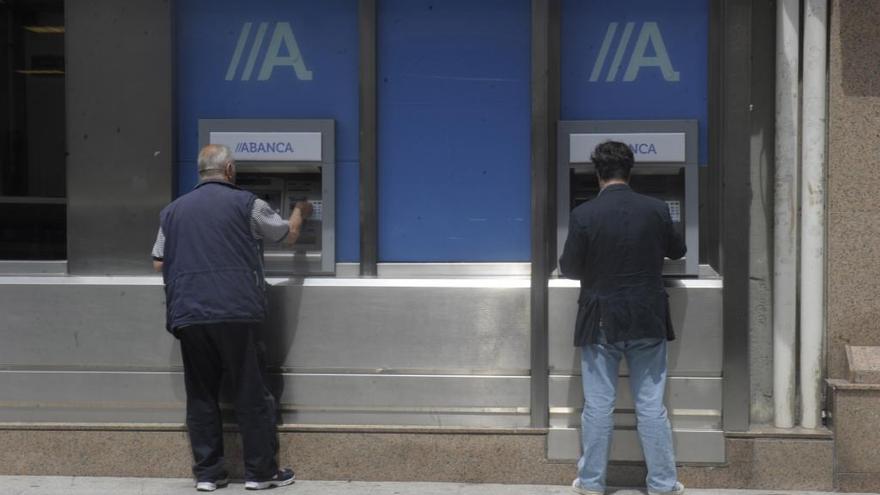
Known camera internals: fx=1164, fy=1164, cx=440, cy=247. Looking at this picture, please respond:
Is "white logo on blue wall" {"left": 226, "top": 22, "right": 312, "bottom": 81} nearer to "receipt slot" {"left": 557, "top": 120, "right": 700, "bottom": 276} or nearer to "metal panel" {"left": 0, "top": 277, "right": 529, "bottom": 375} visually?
"metal panel" {"left": 0, "top": 277, "right": 529, "bottom": 375}

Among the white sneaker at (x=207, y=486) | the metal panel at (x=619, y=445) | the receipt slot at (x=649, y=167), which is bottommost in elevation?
the white sneaker at (x=207, y=486)

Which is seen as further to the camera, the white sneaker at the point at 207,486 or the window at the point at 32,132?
the window at the point at 32,132

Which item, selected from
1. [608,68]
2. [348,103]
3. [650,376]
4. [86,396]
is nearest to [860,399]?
→ [650,376]

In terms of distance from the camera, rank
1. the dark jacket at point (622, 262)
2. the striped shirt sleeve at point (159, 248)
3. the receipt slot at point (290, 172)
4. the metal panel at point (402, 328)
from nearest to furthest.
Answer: the dark jacket at point (622, 262), the striped shirt sleeve at point (159, 248), the metal panel at point (402, 328), the receipt slot at point (290, 172)

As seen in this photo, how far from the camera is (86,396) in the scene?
593 cm

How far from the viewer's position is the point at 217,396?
18.6ft

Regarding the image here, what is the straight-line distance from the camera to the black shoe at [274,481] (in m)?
5.62

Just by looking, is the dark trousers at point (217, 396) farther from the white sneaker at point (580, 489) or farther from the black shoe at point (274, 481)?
the white sneaker at point (580, 489)

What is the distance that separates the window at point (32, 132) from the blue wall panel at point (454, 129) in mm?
1691

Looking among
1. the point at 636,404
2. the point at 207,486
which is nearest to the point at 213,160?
the point at 207,486

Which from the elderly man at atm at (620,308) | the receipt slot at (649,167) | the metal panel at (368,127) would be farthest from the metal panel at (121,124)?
the elderly man at atm at (620,308)

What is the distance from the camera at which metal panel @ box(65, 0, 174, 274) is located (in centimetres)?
596

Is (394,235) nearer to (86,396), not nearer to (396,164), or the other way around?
(396,164)

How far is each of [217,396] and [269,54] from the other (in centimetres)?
178
